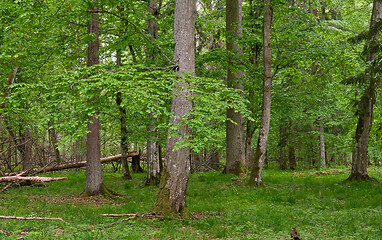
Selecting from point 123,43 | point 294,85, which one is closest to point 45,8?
point 123,43

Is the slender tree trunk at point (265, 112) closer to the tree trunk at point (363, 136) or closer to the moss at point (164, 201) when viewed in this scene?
the tree trunk at point (363, 136)

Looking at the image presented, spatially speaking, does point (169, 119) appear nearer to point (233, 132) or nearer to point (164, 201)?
point (164, 201)

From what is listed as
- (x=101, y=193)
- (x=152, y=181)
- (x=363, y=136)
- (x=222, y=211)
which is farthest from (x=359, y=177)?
(x=101, y=193)

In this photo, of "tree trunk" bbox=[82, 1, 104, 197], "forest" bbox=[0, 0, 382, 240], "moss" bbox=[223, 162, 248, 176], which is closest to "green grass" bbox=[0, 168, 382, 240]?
"forest" bbox=[0, 0, 382, 240]

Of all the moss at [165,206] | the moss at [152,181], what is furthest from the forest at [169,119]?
the moss at [152,181]

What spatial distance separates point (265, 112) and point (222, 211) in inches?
196

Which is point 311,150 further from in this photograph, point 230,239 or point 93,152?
point 230,239

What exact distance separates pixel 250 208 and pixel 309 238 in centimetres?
346

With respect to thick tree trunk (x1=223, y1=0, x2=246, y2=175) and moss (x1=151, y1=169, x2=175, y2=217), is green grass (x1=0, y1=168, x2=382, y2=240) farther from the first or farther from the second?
thick tree trunk (x1=223, y1=0, x2=246, y2=175)

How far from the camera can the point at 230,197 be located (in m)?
11.4

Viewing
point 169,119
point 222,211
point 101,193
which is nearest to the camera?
point 169,119

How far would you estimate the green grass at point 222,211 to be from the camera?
253 inches

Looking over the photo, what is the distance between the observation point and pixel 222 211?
31.3ft

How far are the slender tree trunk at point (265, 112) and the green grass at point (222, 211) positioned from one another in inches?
29.6
